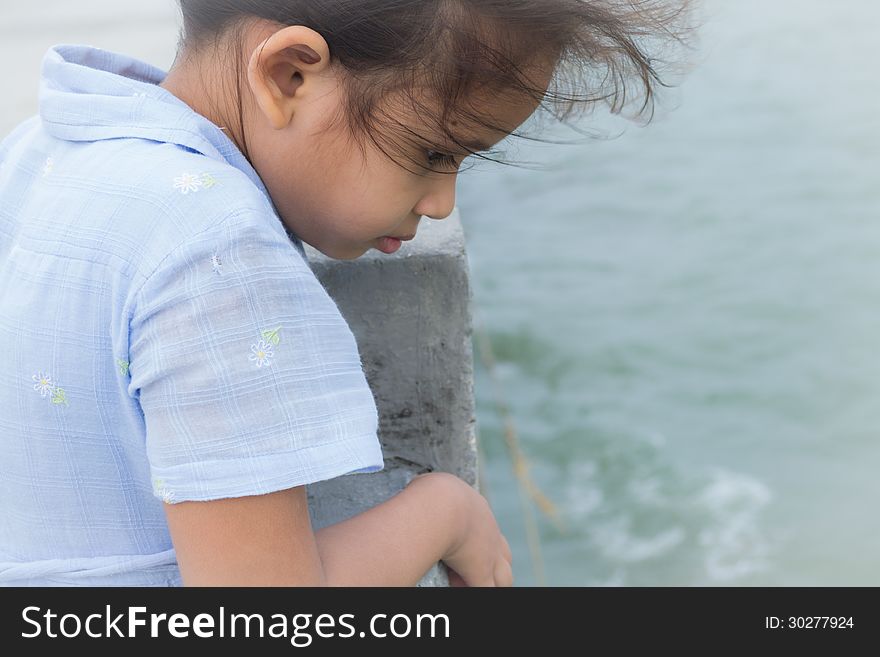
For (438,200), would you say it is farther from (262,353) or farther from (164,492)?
(164,492)

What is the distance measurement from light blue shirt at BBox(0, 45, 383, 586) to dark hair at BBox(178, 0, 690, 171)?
0.14 m

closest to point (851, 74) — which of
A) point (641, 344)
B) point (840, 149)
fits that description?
point (840, 149)

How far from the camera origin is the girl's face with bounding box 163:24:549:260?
1116mm

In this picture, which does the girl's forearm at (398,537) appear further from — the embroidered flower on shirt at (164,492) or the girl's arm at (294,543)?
the embroidered flower on shirt at (164,492)

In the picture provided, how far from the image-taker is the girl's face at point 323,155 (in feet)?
3.66

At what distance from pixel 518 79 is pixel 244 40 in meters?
0.31

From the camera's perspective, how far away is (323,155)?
3.86 ft

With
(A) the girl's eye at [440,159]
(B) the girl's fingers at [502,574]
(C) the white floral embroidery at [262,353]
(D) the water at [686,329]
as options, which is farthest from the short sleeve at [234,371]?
(D) the water at [686,329]

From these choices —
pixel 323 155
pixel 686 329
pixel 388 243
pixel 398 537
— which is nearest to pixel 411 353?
pixel 388 243

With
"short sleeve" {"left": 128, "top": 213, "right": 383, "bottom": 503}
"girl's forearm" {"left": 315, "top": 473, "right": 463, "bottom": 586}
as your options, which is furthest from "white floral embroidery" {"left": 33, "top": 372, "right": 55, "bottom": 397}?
"girl's forearm" {"left": 315, "top": 473, "right": 463, "bottom": 586}

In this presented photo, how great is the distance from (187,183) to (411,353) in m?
0.68

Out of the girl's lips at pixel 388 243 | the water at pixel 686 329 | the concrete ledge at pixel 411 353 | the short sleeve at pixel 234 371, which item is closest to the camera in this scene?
the short sleeve at pixel 234 371

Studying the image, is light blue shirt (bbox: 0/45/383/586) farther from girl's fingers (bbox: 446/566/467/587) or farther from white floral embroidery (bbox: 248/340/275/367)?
girl's fingers (bbox: 446/566/467/587)

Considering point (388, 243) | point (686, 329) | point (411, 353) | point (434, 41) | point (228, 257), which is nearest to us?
point (228, 257)
